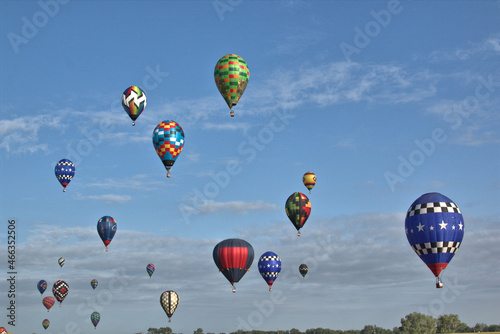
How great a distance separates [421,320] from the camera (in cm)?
12688

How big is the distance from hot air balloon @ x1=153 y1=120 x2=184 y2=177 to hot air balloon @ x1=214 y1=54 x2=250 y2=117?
21.7 ft

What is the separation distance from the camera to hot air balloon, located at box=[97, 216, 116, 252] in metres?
78.3

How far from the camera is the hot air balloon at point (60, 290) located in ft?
323

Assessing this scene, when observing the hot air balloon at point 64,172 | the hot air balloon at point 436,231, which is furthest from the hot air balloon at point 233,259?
the hot air balloon at point 64,172

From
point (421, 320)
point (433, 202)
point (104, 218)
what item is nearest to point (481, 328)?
point (421, 320)

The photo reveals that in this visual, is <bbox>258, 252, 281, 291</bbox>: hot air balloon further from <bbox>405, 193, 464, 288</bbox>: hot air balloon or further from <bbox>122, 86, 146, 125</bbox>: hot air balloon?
<bbox>405, 193, 464, 288</bbox>: hot air balloon

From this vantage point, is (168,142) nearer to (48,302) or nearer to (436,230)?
(436,230)

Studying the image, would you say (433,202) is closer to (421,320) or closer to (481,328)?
(421,320)

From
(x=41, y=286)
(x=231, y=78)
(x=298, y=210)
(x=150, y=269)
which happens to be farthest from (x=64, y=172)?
(x=41, y=286)

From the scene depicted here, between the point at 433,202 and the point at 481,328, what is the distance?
408 ft

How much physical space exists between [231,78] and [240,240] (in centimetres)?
1722

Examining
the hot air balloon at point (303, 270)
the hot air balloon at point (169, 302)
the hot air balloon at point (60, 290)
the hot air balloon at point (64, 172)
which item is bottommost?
the hot air balloon at point (169, 302)

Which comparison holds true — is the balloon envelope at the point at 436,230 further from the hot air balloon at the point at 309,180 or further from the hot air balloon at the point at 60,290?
the hot air balloon at the point at 60,290

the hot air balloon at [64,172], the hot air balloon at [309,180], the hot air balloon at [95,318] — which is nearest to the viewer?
the hot air balloon at [64,172]
